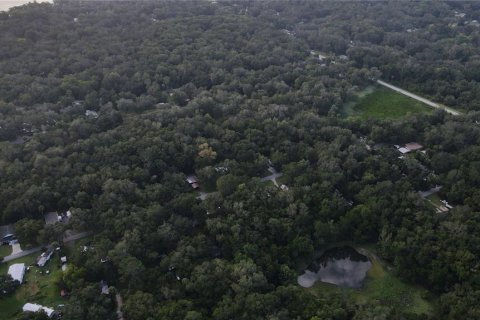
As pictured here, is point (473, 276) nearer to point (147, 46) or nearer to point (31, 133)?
point (31, 133)

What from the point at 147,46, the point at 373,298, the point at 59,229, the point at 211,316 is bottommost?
the point at 373,298

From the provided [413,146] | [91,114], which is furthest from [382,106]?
[91,114]

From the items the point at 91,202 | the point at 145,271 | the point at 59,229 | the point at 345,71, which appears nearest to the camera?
the point at 145,271

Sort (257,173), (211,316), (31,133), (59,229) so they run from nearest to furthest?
(211,316), (59,229), (257,173), (31,133)

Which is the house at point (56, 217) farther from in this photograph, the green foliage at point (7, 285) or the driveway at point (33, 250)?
the green foliage at point (7, 285)

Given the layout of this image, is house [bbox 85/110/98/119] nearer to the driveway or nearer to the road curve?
the driveway

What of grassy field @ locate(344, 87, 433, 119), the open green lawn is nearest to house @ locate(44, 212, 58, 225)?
the open green lawn

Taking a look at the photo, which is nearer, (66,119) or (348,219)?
(348,219)

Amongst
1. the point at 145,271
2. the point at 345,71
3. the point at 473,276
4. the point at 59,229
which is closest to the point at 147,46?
the point at 345,71
